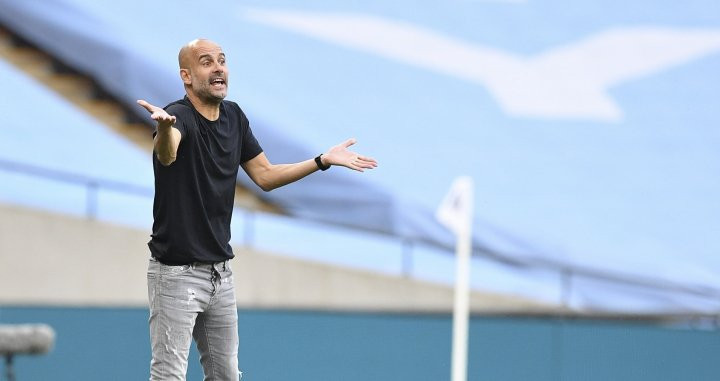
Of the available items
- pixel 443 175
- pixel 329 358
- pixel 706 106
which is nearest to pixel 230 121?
pixel 329 358

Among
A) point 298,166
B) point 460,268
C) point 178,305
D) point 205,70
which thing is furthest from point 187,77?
point 460,268

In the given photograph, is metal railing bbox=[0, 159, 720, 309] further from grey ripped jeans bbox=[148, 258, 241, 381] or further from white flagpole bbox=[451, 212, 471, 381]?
grey ripped jeans bbox=[148, 258, 241, 381]

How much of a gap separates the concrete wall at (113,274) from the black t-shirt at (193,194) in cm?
360

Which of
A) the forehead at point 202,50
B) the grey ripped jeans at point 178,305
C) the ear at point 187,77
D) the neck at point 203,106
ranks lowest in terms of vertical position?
the grey ripped jeans at point 178,305

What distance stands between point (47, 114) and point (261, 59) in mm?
1227

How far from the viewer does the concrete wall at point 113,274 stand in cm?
776

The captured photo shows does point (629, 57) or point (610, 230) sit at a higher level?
point (629, 57)

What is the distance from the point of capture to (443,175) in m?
7.82

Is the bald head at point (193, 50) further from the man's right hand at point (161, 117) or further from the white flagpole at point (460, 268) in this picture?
the white flagpole at point (460, 268)

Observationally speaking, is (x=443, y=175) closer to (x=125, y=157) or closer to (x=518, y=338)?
(x=518, y=338)

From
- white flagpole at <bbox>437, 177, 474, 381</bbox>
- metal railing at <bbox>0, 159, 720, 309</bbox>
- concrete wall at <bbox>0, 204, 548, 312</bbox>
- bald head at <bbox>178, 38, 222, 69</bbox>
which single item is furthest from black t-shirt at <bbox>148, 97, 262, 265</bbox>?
metal railing at <bbox>0, 159, 720, 309</bbox>

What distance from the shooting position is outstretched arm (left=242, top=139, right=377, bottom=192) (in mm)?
4215

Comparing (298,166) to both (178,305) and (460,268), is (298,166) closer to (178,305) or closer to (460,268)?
(178,305)

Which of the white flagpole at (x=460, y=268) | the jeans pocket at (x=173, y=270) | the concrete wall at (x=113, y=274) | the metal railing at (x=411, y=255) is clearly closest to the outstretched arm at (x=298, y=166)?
the jeans pocket at (x=173, y=270)
